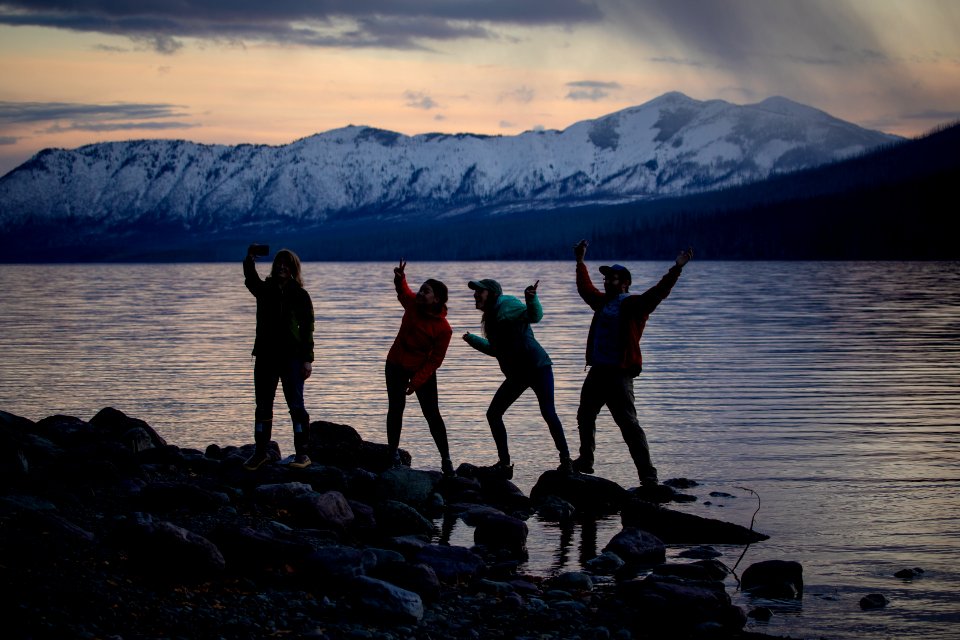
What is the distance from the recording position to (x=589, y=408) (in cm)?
1318

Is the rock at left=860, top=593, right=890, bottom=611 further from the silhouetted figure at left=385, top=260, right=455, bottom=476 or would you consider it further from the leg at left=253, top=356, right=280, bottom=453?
the leg at left=253, top=356, right=280, bottom=453

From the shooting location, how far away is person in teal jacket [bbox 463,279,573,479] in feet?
41.9

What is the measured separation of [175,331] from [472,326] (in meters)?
11.1

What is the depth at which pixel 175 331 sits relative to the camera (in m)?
42.4

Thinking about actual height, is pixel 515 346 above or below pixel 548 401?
above

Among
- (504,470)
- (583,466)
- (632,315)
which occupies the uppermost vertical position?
(632,315)

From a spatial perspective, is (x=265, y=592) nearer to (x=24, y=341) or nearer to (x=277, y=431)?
(x=277, y=431)

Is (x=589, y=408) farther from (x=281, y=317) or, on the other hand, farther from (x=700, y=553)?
(x=281, y=317)

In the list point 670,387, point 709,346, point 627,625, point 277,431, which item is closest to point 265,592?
point 627,625

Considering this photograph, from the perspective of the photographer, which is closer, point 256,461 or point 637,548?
point 637,548

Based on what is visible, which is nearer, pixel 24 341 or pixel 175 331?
pixel 24 341

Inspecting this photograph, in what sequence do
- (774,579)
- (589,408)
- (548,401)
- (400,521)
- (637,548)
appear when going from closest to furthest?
(774,579) → (637,548) → (400,521) → (548,401) → (589,408)

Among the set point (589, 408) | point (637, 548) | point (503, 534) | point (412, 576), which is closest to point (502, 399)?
point (589, 408)

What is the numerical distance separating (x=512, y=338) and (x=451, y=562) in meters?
3.73
